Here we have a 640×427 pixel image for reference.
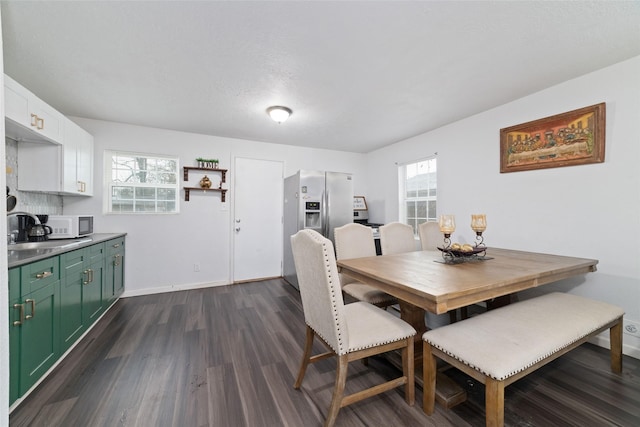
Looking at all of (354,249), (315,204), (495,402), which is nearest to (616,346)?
(495,402)

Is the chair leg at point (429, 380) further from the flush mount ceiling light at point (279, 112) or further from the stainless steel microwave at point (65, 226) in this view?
the stainless steel microwave at point (65, 226)

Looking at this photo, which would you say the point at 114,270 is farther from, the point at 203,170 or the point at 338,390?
the point at 338,390

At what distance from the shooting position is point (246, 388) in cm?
161

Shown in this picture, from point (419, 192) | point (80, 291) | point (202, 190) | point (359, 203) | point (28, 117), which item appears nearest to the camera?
point (28, 117)

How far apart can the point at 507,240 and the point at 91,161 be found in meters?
5.15

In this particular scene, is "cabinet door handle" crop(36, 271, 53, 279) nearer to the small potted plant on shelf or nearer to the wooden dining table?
the wooden dining table

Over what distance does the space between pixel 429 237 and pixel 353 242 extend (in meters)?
0.98

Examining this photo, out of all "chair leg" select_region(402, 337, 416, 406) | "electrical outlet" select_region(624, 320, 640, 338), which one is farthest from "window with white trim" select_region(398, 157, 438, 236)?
"chair leg" select_region(402, 337, 416, 406)

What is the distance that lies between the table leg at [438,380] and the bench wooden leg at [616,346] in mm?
1250

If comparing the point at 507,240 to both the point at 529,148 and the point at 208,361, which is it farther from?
the point at 208,361

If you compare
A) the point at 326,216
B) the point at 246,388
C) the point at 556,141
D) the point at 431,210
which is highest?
the point at 556,141

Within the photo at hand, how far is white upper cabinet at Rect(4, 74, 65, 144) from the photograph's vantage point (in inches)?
69.8

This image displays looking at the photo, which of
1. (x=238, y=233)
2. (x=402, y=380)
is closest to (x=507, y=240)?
(x=402, y=380)

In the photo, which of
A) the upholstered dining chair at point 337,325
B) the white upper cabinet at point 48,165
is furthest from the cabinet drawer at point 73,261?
the upholstered dining chair at point 337,325
